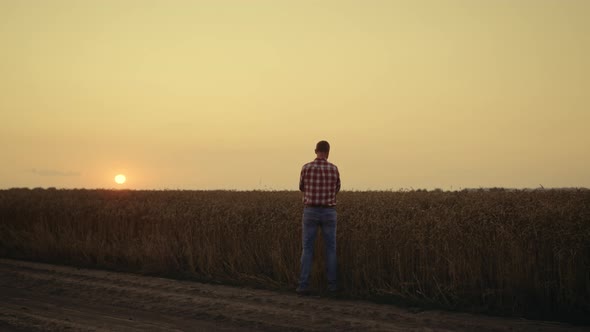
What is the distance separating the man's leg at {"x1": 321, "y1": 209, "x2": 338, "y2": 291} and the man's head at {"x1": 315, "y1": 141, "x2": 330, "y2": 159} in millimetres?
1053

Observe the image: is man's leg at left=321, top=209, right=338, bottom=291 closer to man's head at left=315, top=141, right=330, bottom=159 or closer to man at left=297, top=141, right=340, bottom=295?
man at left=297, top=141, right=340, bottom=295

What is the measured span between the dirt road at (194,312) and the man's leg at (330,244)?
0.68 meters

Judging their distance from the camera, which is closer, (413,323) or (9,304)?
(413,323)

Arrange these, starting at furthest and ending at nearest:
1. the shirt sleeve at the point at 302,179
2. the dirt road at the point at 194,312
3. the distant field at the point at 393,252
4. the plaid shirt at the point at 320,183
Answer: the shirt sleeve at the point at 302,179, the plaid shirt at the point at 320,183, the distant field at the point at 393,252, the dirt road at the point at 194,312

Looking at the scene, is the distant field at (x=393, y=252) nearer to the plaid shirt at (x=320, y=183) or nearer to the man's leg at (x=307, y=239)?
the man's leg at (x=307, y=239)

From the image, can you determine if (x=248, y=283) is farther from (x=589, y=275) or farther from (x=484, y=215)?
(x=589, y=275)

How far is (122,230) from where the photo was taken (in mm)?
16969

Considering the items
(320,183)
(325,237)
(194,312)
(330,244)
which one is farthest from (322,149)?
(194,312)

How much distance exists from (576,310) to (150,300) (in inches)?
267

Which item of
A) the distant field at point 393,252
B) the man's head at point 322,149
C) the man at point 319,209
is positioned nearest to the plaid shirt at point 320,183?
the man at point 319,209

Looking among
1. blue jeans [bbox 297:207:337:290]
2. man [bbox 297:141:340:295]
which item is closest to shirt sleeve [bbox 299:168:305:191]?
man [bbox 297:141:340:295]

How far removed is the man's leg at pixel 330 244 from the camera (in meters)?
10.5

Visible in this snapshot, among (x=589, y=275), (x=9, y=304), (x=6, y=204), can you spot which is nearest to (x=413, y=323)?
(x=589, y=275)

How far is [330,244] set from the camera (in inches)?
417
